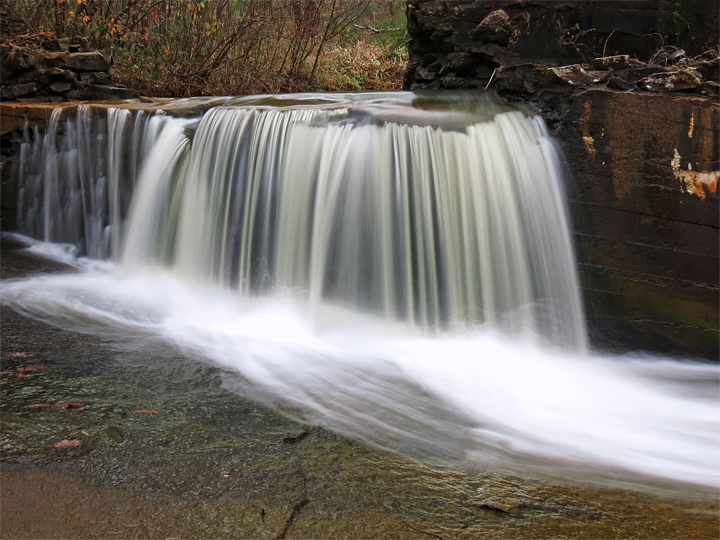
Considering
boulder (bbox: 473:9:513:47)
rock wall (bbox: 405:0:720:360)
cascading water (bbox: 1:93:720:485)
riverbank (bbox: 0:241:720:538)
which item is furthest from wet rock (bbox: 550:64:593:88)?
riverbank (bbox: 0:241:720:538)

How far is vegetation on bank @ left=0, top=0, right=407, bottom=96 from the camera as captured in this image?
9562mm

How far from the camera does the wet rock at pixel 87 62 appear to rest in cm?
830

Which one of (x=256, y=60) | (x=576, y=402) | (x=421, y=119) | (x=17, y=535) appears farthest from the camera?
(x=256, y=60)

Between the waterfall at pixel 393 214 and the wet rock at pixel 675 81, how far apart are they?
932mm

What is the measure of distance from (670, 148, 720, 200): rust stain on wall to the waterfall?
2.93ft

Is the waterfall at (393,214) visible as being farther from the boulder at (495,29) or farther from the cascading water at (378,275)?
the boulder at (495,29)

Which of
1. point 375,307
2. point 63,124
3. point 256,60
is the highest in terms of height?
point 256,60

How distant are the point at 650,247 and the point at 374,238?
2213mm

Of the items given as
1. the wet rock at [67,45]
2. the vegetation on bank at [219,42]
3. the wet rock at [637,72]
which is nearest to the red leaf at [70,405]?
the wet rock at [637,72]

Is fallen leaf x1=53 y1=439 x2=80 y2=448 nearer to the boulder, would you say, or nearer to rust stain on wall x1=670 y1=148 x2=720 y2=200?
rust stain on wall x1=670 y1=148 x2=720 y2=200

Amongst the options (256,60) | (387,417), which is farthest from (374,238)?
(256,60)

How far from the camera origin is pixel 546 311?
5.31m

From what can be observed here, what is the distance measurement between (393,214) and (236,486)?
3.05m

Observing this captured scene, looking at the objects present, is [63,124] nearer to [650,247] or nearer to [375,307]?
[375,307]
